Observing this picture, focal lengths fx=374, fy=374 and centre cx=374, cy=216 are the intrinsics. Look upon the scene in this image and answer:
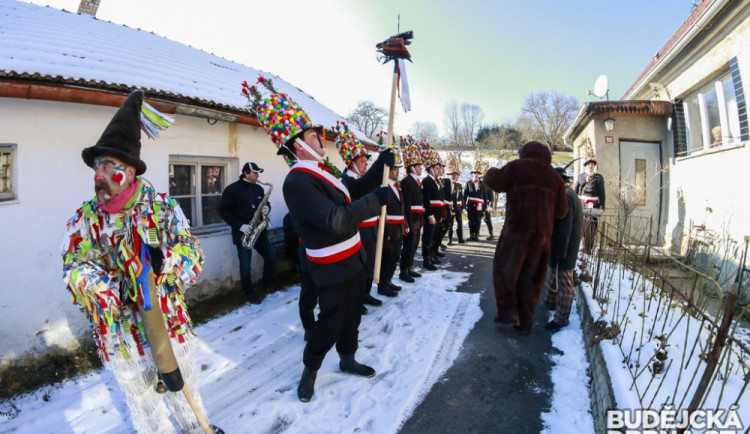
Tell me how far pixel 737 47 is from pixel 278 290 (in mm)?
8906

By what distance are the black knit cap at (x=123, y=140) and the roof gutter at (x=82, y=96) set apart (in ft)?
6.26

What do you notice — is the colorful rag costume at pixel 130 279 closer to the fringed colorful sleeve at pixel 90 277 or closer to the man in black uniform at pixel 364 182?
the fringed colorful sleeve at pixel 90 277

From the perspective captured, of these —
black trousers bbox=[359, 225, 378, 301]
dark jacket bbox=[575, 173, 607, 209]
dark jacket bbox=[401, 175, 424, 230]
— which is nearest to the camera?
black trousers bbox=[359, 225, 378, 301]

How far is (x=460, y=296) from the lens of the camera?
5.54 m

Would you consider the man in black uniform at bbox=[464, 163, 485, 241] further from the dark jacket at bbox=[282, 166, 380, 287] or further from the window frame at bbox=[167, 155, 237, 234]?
the dark jacket at bbox=[282, 166, 380, 287]

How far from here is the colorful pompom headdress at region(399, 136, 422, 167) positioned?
22.2 feet

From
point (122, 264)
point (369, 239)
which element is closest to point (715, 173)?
point (369, 239)

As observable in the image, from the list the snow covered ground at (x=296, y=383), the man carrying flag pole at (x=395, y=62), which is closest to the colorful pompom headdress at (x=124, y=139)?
the snow covered ground at (x=296, y=383)

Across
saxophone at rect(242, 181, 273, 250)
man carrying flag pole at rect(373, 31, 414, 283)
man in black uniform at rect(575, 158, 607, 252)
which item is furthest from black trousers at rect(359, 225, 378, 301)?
man in black uniform at rect(575, 158, 607, 252)

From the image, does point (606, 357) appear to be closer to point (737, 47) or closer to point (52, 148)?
point (52, 148)

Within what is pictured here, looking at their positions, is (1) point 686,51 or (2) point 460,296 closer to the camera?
(2) point 460,296

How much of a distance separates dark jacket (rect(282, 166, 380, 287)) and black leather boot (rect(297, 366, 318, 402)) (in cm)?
76

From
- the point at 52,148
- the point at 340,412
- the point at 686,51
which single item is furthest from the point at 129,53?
the point at 686,51

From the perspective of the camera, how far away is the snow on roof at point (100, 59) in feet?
12.1
